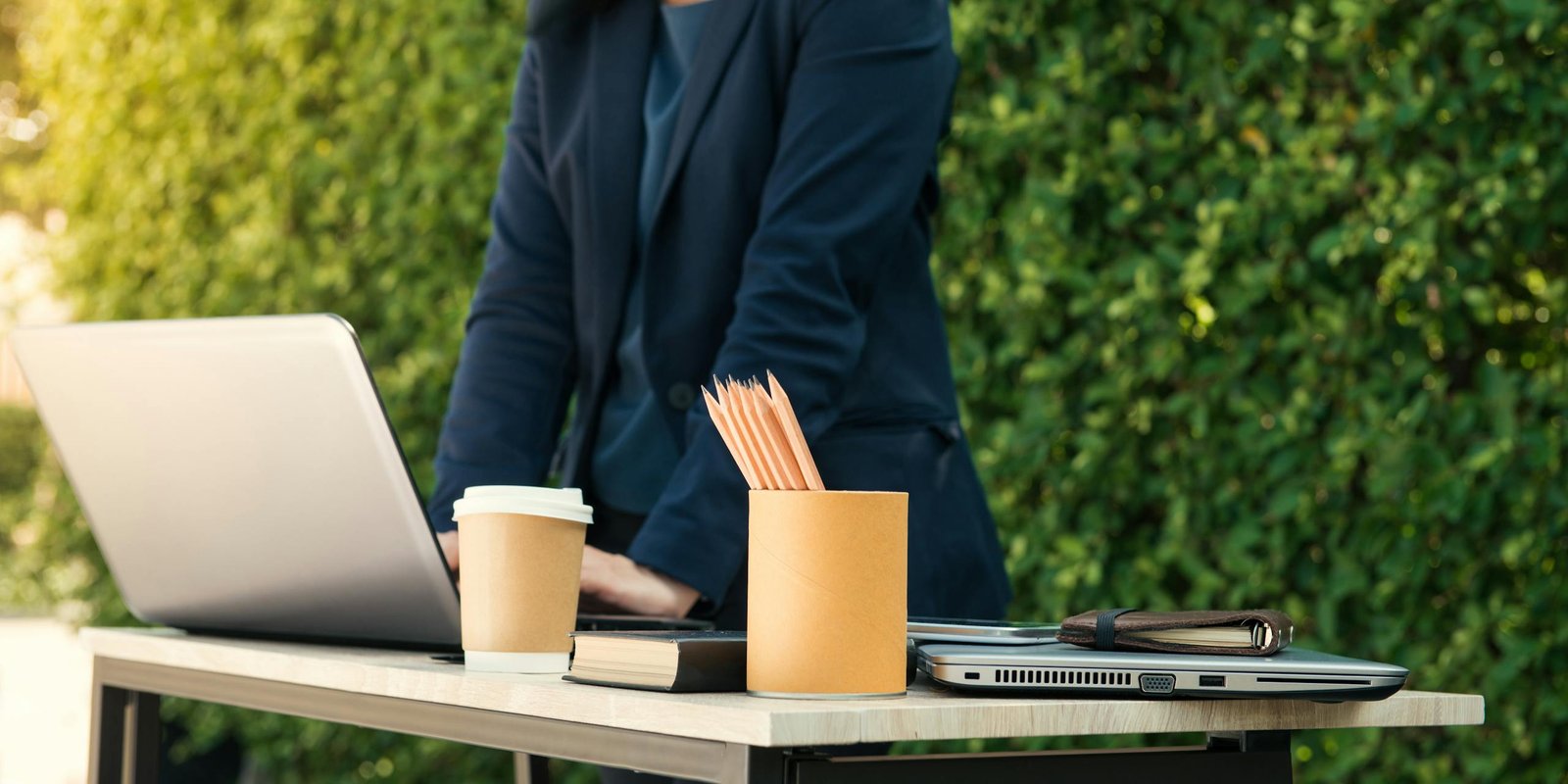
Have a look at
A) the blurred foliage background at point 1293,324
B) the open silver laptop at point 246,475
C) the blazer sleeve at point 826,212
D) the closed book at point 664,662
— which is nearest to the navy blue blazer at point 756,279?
the blazer sleeve at point 826,212

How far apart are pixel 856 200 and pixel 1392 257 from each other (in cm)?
96

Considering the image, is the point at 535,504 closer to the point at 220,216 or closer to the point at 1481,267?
the point at 1481,267

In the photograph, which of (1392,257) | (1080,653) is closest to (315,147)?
(1392,257)

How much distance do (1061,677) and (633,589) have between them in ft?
1.71

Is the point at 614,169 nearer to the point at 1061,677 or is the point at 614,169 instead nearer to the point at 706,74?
the point at 706,74

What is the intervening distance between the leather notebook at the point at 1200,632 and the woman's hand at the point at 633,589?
472 mm

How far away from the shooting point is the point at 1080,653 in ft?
3.38

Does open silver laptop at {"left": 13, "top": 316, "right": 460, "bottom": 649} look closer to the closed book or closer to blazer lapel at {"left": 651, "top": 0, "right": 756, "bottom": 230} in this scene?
the closed book

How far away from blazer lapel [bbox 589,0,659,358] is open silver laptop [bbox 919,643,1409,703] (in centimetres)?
79

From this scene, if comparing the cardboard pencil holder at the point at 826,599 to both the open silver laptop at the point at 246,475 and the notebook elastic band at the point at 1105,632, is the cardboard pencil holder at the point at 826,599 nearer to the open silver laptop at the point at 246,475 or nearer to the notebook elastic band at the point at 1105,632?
the notebook elastic band at the point at 1105,632

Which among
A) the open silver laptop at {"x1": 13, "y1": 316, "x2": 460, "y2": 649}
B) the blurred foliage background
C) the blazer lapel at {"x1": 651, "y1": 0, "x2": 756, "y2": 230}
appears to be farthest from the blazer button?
the blurred foliage background

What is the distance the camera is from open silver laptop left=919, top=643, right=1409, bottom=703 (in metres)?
1.00

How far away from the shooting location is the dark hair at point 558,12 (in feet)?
5.75

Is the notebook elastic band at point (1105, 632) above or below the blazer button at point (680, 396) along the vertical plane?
below
